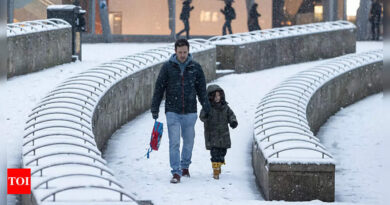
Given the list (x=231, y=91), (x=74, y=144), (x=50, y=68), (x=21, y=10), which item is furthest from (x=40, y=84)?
(x=21, y=10)

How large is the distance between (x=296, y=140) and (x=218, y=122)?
982mm

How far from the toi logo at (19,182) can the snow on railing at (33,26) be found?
9633 mm

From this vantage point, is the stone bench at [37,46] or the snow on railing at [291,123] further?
the stone bench at [37,46]

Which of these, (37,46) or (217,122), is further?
(37,46)

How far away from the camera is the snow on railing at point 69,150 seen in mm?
Answer: 6815

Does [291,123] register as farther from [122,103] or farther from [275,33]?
[275,33]

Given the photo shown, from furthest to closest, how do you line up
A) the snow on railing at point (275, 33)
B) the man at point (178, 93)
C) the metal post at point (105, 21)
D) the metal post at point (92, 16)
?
the metal post at point (92, 16) → the metal post at point (105, 21) → the snow on railing at point (275, 33) → the man at point (178, 93)

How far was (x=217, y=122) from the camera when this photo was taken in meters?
10.6

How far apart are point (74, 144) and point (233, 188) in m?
2.46

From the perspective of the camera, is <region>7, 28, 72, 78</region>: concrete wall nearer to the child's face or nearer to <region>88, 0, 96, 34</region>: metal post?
the child's face

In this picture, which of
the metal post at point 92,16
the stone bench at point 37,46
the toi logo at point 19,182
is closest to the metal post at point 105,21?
the metal post at point 92,16

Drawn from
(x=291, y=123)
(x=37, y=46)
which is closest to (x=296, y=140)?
(x=291, y=123)

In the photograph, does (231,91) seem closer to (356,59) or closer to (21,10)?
(356,59)

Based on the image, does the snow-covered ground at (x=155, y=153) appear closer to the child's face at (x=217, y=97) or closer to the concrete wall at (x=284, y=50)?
the child's face at (x=217, y=97)
